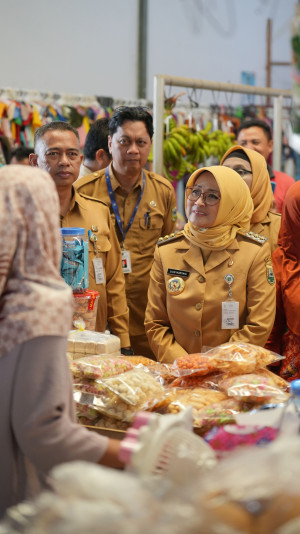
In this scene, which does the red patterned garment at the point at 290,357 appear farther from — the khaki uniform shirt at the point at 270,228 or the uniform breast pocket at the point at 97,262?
the uniform breast pocket at the point at 97,262

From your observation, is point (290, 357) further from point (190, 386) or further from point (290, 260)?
point (190, 386)

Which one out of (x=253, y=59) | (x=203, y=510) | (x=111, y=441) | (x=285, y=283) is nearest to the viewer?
(x=203, y=510)

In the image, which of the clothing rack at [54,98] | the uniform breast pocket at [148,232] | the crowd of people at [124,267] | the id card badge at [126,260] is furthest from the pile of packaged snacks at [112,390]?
the clothing rack at [54,98]

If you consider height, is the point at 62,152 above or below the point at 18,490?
above

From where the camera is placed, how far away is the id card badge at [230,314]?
2.90m

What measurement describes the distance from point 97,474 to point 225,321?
192 cm

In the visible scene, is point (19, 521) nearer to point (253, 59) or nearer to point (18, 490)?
point (18, 490)

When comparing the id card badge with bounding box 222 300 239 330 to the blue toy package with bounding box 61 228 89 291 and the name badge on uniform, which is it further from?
the blue toy package with bounding box 61 228 89 291

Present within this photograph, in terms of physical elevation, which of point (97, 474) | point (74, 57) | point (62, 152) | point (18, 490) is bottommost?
point (18, 490)

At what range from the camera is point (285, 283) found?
3.18 m

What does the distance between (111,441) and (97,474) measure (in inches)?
16.7

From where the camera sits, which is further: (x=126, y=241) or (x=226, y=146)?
(x=226, y=146)

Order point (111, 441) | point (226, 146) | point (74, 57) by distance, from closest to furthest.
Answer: point (111, 441), point (226, 146), point (74, 57)

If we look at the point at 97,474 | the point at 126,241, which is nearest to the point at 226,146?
the point at 126,241
